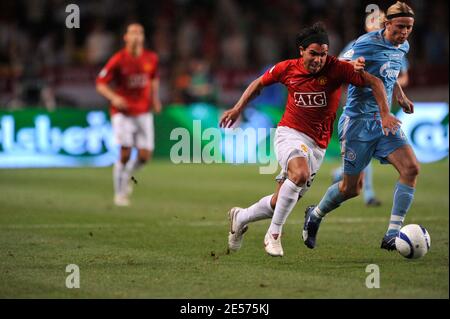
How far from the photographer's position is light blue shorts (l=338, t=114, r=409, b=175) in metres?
8.21

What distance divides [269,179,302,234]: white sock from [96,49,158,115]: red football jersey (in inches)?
225

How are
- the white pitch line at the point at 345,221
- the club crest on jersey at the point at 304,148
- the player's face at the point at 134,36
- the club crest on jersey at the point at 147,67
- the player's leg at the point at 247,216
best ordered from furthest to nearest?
the club crest on jersey at the point at 147,67 < the player's face at the point at 134,36 < the white pitch line at the point at 345,221 < the player's leg at the point at 247,216 < the club crest on jersey at the point at 304,148

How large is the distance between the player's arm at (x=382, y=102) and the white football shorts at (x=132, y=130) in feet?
19.0

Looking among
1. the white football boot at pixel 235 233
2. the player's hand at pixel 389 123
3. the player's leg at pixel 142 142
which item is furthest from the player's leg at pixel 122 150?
the player's hand at pixel 389 123

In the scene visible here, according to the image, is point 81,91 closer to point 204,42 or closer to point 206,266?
point 204,42

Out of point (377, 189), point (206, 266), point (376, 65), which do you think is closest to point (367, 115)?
point (376, 65)

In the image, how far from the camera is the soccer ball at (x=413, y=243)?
7656mm

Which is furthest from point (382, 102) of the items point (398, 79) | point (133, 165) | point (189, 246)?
point (133, 165)

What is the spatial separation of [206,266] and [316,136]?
1482mm

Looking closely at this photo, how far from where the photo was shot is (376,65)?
8.26m

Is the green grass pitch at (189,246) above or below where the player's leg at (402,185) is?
below

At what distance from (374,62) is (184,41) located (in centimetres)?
1581

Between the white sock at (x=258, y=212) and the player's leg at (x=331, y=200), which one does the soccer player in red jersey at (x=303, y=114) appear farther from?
the player's leg at (x=331, y=200)
